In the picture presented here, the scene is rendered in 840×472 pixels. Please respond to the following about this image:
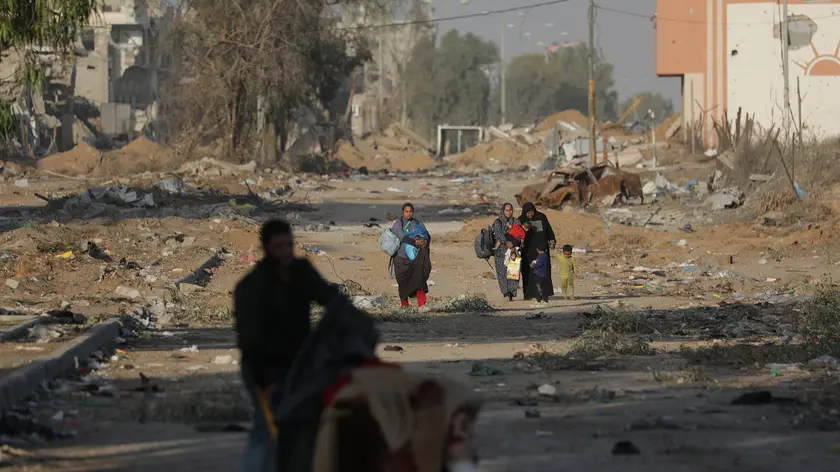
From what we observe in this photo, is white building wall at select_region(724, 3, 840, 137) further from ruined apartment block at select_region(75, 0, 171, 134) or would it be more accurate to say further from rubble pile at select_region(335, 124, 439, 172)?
ruined apartment block at select_region(75, 0, 171, 134)

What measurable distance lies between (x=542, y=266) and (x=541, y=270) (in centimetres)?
6

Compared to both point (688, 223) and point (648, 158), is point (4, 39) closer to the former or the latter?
point (688, 223)

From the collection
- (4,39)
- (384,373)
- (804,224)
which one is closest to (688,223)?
(804,224)

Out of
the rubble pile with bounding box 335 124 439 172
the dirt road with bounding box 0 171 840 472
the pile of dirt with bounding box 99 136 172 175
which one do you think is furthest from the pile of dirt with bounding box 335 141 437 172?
the dirt road with bounding box 0 171 840 472

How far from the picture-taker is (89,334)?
38.6ft

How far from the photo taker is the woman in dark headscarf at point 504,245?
1738 cm

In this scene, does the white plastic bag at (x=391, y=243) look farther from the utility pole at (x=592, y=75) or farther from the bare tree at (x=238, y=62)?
the bare tree at (x=238, y=62)

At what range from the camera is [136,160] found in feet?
179

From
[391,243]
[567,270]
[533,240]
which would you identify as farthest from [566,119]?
[391,243]

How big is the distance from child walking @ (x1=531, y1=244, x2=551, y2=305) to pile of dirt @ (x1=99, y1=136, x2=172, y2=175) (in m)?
34.9

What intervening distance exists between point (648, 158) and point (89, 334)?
45.5 m

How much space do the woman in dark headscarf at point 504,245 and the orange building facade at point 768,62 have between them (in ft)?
114

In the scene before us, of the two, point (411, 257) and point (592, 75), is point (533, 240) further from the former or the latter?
point (592, 75)

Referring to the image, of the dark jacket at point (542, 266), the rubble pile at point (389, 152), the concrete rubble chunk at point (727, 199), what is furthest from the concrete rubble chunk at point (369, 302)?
the rubble pile at point (389, 152)
